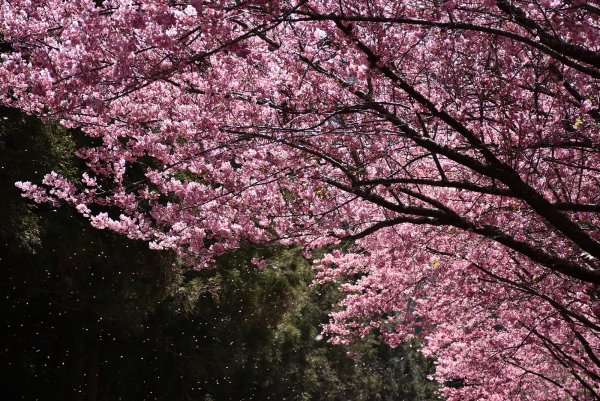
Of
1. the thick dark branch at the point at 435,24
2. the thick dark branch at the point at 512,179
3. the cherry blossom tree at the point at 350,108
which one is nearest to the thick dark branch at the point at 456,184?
the cherry blossom tree at the point at 350,108

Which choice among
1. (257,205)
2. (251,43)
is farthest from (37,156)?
(251,43)

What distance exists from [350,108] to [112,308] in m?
8.52

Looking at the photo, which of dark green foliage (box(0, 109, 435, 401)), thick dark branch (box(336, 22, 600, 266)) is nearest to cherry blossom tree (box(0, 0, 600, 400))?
thick dark branch (box(336, 22, 600, 266))

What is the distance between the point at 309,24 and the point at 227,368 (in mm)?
12858

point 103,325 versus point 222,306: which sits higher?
point 222,306

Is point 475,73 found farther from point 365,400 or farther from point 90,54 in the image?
point 365,400

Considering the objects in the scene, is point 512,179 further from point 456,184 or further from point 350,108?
point 350,108

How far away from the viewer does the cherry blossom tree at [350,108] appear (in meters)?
4.18

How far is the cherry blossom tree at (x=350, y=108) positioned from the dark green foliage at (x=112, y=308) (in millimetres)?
3064

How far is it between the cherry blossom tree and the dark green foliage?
306cm

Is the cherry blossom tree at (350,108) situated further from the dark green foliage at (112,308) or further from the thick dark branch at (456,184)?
the dark green foliage at (112,308)

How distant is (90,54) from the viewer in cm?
454

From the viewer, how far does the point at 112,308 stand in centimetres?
1192

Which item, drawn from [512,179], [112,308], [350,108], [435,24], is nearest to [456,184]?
[512,179]
